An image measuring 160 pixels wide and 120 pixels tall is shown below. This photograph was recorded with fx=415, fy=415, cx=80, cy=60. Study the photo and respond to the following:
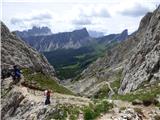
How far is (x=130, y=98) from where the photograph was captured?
175 feet


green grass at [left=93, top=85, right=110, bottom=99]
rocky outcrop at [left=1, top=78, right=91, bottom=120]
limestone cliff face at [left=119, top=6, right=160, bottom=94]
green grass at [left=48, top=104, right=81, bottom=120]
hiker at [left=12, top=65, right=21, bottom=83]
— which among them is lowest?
green grass at [left=48, top=104, right=81, bottom=120]

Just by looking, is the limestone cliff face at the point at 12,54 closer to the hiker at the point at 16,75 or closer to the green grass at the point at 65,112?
the hiker at the point at 16,75

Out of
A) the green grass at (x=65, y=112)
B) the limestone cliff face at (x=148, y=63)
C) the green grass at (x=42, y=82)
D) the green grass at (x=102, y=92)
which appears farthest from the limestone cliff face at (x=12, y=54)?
the green grass at (x=102, y=92)

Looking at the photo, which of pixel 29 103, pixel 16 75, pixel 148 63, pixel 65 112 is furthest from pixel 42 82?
pixel 65 112

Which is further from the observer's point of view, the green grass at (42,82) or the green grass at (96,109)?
the green grass at (42,82)

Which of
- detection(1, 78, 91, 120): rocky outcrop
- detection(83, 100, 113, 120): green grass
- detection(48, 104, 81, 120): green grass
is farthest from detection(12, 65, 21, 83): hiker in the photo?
detection(83, 100, 113, 120): green grass

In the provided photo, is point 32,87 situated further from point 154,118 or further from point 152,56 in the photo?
point 152,56

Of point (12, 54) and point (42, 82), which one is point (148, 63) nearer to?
point (42, 82)

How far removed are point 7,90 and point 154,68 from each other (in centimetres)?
3399

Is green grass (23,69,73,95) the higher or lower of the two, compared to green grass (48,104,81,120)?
higher

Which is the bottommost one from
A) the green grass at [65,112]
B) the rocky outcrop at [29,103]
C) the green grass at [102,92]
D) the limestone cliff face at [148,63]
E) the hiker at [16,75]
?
the green grass at [65,112]

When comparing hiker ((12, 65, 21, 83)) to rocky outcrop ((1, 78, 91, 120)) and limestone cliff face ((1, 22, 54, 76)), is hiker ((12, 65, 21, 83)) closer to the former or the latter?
rocky outcrop ((1, 78, 91, 120))

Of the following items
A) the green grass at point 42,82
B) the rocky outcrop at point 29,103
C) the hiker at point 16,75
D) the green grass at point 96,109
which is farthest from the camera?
the green grass at point 42,82

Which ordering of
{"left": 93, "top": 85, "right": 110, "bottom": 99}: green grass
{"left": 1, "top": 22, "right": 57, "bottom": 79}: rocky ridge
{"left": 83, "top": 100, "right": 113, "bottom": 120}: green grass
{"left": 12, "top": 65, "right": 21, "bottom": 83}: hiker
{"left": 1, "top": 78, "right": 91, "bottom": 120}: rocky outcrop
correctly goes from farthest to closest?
{"left": 93, "top": 85, "right": 110, "bottom": 99}: green grass
{"left": 1, "top": 22, "right": 57, "bottom": 79}: rocky ridge
{"left": 12, "top": 65, "right": 21, "bottom": 83}: hiker
{"left": 1, "top": 78, "right": 91, "bottom": 120}: rocky outcrop
{"left": 83, "top": 100, "right": 113, "bottom": 120}: green grass
